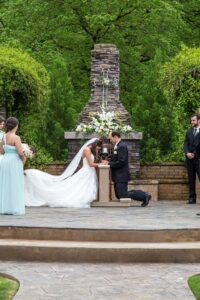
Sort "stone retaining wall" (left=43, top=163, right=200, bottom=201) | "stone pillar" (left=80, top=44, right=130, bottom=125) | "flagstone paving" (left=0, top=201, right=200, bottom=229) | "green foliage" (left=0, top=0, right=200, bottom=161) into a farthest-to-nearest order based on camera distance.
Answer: "green foliage" (left=0, top=0, right=200, bottom=161) < "stone pillar" (left=80, top=44, right=130, bottom=125) < "stone retaining wall" (left=43, top=163, right=200, bottom=201) < "flagstone paving" (left=0, top=201, right=200, bottom=229)

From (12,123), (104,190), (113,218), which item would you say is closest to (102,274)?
(113,218)

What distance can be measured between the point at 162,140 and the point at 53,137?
3170 mm

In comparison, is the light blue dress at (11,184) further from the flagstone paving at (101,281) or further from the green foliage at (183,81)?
the green foliage at (183,81)

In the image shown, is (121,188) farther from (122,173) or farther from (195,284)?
(195,284)

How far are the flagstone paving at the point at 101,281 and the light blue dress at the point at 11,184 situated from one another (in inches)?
137

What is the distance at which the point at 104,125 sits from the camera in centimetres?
1858

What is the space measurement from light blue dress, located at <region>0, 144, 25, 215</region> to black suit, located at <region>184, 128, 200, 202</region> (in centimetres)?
424

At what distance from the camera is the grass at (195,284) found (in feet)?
29.0

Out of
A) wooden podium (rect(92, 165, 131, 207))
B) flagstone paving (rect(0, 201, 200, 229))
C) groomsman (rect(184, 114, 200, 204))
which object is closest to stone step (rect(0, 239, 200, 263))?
flagstone paving (rect(0, 201, 200, 229))

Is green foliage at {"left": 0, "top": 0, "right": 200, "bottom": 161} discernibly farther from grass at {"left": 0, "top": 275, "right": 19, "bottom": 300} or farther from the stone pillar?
grass at {"left": 0, "top": 275, "right": 19, "bottom": 300}

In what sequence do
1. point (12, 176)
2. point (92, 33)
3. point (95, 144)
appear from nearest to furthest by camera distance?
point (12, 176), point (95, 144), point (92, 33)

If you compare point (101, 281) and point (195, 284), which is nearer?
point (195, 284)

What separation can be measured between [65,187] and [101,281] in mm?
7404

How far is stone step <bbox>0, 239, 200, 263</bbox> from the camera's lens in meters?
10.9
